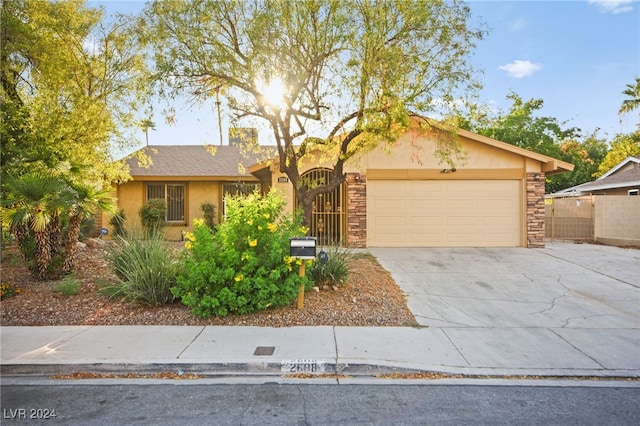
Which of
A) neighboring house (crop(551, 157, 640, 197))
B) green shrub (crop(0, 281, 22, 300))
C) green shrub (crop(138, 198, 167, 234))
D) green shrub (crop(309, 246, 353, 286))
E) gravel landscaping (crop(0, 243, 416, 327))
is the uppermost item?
neighboring house (crop(551, 157, 640, 197))

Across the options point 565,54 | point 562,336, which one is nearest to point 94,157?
point 562,336

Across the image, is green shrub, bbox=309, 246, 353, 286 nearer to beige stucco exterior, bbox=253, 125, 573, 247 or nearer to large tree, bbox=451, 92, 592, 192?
beige stucco exterior, bbox=253, 125, 573, 247

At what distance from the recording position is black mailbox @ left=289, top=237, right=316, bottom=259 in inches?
245

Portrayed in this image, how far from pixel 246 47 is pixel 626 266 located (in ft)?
36.7

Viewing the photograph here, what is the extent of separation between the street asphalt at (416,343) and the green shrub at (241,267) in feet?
1.60

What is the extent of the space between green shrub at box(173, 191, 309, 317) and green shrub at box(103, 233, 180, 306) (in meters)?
0.40

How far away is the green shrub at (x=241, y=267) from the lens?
20.1 feet

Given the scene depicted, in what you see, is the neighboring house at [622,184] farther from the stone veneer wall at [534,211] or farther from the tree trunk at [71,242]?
the tree trunk at [71,242]

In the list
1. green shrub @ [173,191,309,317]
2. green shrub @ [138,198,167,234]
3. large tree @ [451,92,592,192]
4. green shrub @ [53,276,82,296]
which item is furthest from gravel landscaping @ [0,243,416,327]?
large tree @ [451,92,592,192]

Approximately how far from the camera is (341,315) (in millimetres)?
6441

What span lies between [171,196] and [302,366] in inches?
592

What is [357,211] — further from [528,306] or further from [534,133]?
[534,133]

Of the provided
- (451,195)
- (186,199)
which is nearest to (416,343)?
(451,195)

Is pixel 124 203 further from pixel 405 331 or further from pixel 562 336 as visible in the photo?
pixel 562 336
